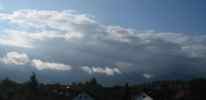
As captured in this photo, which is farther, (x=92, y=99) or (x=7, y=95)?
(x=7, y=95)

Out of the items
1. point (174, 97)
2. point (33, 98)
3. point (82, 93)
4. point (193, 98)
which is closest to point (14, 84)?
point (33, 98)

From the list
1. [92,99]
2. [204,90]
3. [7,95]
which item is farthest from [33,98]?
[204,90]

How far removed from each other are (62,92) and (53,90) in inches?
179

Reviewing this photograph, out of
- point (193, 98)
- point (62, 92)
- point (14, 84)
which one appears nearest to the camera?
point (193, 98)

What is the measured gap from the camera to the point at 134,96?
104188 millimetres

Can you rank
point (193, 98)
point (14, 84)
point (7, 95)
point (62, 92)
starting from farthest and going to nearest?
point (14, 84) < point (62, 92) < point (7, 95) < point (193, 98)

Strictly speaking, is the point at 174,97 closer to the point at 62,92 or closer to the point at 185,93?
the point at 185,93

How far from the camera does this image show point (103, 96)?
117500mm

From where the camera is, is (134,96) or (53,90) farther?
(53,90)

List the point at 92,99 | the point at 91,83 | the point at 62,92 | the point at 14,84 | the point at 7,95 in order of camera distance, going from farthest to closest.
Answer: the point at 91,83 → the point at 14,84 → the point at 62,92 → the point at 7,95 → the point at 92,99

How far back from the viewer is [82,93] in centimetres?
10531

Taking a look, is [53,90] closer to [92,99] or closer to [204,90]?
[92,99]

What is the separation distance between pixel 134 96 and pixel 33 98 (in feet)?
93.2

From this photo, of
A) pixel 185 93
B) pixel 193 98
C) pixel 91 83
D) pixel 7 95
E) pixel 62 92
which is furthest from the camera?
pixel 91 83
